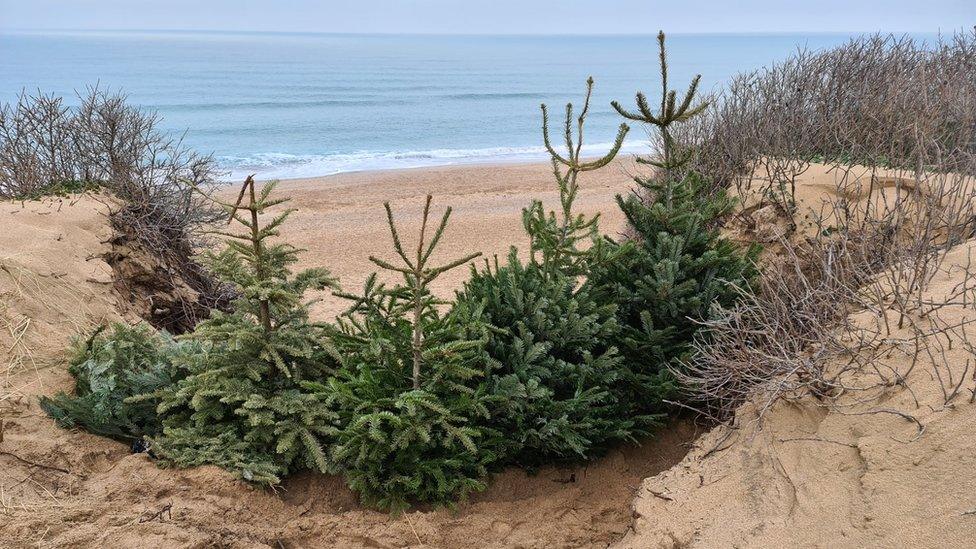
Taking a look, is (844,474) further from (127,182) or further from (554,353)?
(127,182)

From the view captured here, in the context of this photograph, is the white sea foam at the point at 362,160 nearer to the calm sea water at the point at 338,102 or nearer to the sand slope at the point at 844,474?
the calm sea water at the point at 338,102

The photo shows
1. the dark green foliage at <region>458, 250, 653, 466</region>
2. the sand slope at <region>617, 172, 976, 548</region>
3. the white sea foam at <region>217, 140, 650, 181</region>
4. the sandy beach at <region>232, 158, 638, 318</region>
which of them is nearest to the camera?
the sand slope at <region>617, 172, 976, 548</region>

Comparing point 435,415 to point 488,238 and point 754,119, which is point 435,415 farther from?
point 488,238

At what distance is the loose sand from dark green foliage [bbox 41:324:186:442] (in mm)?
102

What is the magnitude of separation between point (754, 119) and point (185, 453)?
8.25 metres

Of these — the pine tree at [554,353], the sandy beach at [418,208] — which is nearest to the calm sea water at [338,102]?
the sandy beach at [418,208]

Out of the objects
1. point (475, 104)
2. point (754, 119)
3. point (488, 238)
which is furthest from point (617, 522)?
point (475, 104)

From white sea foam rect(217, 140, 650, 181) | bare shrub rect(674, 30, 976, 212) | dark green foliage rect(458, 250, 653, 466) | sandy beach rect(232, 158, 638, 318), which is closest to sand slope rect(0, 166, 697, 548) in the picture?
dark green foliage rect(458, 250, 653, 466)

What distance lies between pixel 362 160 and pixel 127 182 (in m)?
21.6

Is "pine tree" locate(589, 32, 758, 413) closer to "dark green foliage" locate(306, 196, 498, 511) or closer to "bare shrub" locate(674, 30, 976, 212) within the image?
"dark green foliage" locate(306, 196, 498, 511)

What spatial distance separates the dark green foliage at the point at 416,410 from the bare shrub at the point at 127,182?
3.56 metres

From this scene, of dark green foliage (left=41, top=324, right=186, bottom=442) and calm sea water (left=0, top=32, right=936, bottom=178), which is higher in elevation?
calm sea water (left=0, top=32, right=936, bottom=178)

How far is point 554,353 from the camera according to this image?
17.2 feet

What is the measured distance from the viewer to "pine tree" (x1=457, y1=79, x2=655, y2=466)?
16.1 ft
